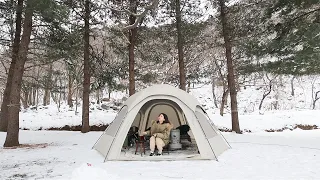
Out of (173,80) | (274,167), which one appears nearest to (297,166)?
(274,167)

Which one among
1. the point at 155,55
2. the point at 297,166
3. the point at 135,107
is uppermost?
the point at 155,55

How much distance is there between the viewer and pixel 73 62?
1052 centimetres

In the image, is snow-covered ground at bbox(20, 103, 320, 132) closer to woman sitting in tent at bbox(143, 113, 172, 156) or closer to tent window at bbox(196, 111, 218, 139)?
tent window at bbox(196, 111, 218, 139)

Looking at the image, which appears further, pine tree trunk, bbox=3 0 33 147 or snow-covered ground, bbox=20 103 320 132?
snow-covered ground, bbox=20 103 320 132

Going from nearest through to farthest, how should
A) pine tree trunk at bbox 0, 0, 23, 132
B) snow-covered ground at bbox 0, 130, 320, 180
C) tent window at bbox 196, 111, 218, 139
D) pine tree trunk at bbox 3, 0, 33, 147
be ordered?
snow-covered ground at bbox 0, 130, 320, 180 → tent window at bbox 196, 111, 218, 139 → pine tree trunk at bbox 3, 0, 33, 147 → pine tree trunk at bbox 0, 0, 23, 132

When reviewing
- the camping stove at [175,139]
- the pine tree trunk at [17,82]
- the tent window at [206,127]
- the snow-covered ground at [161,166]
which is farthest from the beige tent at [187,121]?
the pine tree trunk at [17,82]

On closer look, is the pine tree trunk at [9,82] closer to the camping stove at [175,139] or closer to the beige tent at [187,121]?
the beige tent at [187,121]

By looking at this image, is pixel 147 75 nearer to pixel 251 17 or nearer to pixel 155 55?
pixel 155 55

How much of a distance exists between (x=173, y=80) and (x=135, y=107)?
35.5 ft

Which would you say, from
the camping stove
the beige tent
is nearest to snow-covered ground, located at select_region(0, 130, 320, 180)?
the beige tent

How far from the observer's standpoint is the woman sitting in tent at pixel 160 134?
6656mm

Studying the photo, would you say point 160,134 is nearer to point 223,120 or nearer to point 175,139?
point 175,139

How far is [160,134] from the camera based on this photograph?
6.90 m

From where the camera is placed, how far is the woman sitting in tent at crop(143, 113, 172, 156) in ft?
21.8
